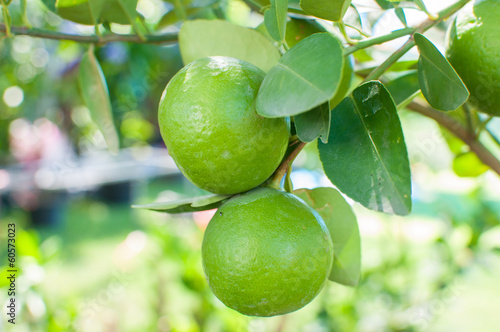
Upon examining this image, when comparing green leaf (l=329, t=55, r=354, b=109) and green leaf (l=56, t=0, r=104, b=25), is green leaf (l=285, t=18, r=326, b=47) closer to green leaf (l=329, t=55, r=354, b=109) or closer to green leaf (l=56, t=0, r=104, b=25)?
green leaf (l=329, t=55, r=354, b=109)

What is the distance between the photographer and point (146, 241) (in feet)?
6.63

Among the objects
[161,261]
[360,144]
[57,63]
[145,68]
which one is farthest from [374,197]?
[57,63]

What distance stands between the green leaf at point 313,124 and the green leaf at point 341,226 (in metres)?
0.14

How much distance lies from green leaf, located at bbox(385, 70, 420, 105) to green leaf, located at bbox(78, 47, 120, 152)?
39 cm

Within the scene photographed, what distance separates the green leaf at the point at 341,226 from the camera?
474 mm

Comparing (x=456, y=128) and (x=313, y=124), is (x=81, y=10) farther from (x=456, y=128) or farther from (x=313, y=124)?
(x=456, y=128)

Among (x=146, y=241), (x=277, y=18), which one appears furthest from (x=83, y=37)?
(x=146, y=241)

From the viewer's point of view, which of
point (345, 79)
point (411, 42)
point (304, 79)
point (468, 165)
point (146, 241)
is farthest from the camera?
point (146, 241)

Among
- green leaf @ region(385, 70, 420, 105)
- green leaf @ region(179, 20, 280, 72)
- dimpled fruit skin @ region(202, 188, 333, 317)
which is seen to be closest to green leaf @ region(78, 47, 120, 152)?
green leaf @ region(179, 20, 280, 72)

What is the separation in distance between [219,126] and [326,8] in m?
0.15

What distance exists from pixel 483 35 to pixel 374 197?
Answer: 21 centimetres

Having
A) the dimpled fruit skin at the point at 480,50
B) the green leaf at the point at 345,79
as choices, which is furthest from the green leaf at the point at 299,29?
the dimpled fruit skin at the point at 480,50

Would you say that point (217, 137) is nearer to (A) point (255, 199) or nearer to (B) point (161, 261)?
(A) point (255, 199)

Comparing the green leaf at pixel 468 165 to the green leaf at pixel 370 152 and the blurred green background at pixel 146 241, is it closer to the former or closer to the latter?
the blurred green background at pixel 146 241
